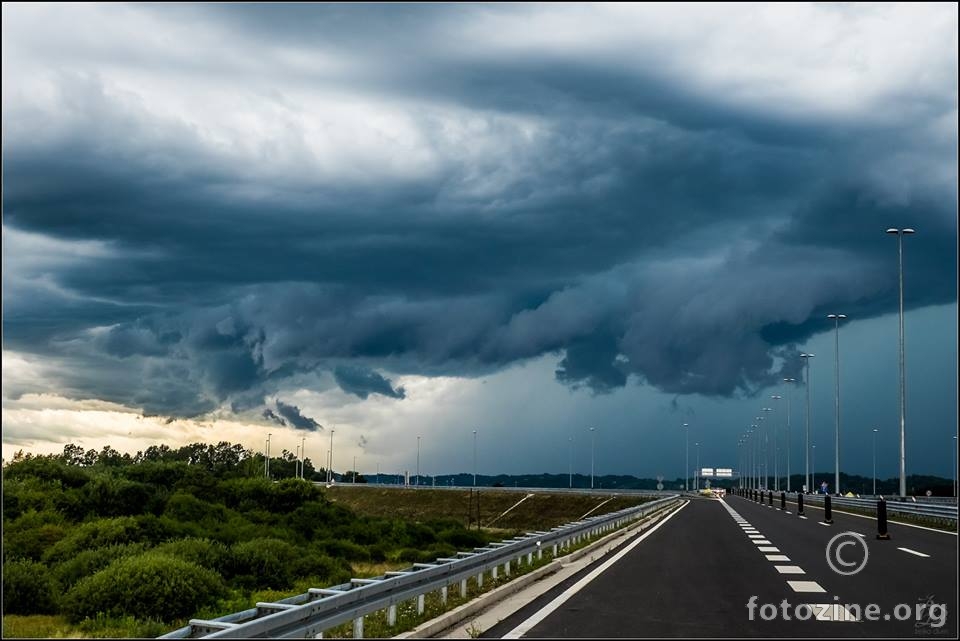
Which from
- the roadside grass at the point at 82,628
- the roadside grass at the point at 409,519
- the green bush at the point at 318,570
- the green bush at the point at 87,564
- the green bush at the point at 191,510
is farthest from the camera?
the green bush at the point at 191,510

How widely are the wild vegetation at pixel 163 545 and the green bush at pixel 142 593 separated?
2 cm

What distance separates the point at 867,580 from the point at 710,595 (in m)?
3.68

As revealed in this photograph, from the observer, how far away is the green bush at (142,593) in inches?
810

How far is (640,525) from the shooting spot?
41688 millimetres

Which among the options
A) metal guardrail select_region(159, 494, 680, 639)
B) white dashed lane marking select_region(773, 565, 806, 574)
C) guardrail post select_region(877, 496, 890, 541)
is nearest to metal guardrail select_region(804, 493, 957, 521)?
guardrail post select_region(877, 496, 890, 541)

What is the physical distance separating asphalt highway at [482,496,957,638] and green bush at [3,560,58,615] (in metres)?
11.5

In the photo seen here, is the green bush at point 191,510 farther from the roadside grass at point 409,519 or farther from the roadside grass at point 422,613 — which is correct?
the roadside grass at point 422,613

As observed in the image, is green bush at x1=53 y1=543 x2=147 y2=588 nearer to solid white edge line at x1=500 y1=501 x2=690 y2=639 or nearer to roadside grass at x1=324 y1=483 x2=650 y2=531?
solid white edge line at x1=500 y1=501 x2=690 y2=639

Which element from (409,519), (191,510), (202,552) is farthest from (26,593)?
(409,519)

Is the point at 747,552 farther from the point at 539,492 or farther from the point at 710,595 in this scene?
the point at 539,492

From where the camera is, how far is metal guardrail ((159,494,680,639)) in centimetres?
895

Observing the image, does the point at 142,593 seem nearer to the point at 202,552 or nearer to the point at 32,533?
the point at 202,552

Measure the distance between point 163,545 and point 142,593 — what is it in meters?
10.8

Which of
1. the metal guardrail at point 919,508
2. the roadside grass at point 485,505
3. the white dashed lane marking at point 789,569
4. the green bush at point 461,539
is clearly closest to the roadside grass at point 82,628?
the white dashed lane marking at point 789,569
